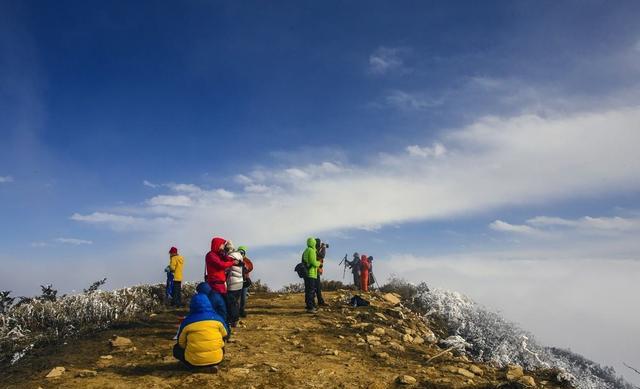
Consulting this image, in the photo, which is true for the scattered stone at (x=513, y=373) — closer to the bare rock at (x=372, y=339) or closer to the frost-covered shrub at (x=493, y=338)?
the bare rock at (x=372, y=339)

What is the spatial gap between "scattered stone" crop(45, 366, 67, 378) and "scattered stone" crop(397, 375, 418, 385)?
5821 millimetres

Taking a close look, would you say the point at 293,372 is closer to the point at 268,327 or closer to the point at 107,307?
the point at 268,327

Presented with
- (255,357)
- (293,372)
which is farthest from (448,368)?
(255,357)

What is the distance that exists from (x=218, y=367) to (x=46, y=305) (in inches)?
340

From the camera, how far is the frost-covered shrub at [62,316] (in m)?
10.7

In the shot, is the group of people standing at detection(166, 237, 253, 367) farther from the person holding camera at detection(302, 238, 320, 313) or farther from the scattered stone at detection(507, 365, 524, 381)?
the scattered stone at detection(507, 365, 524, 381)

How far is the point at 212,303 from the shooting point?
32.5ft

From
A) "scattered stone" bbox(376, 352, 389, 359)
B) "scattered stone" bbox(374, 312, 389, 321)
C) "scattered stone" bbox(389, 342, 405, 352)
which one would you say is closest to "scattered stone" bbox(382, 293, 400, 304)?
"scattered stone" bbox(374, 312, 389, 321)

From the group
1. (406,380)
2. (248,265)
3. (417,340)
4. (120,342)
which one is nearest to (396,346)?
(417,340)

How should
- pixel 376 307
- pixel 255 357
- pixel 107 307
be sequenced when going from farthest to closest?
pixel 376 307, pixel 107 307, pixel 255 357

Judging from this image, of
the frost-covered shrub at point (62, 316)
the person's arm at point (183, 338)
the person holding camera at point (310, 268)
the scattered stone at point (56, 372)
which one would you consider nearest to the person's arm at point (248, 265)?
the person holding camera at point (310, 268)

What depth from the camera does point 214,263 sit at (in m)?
10.3

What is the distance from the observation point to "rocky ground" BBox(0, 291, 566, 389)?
7.32 metres

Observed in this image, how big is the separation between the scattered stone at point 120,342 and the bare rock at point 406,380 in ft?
19.0
